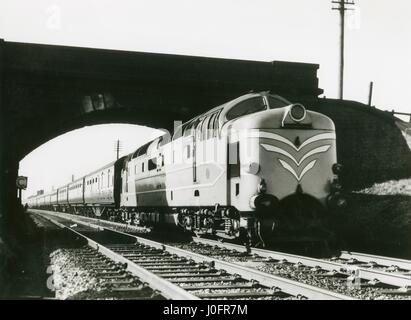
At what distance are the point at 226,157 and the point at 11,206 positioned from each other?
13.1 meters

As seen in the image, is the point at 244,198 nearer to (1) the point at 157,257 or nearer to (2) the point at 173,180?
(1) the point at 157,257

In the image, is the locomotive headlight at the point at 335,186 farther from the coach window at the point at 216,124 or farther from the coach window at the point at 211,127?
the coach window at the point at 211,127

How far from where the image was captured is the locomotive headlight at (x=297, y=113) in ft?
35.4

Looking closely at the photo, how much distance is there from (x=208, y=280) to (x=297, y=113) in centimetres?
439

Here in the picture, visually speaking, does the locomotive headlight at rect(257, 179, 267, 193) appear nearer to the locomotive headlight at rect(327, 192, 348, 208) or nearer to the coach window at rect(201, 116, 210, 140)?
the locomotive headlight at rect(327, 192, 348, 208)

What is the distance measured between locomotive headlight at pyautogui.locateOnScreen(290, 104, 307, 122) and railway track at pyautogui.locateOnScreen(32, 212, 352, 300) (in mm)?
3313

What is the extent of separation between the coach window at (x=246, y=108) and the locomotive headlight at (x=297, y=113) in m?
1.21

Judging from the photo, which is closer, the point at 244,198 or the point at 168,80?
the point at 244,198

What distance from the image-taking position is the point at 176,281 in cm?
777

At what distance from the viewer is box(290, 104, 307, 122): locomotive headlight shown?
10797mm

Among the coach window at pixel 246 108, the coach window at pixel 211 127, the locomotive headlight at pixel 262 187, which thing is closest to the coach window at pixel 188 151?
the coach window at pixel 211 127

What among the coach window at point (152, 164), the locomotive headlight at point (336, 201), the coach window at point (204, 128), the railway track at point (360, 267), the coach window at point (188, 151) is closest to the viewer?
the railway track at point (360, 267)

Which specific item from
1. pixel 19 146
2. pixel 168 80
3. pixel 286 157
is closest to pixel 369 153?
pixel 168 80

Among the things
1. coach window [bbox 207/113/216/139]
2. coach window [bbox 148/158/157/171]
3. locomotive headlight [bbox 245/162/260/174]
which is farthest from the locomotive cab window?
coach window [bbox 148/158/157/171]
